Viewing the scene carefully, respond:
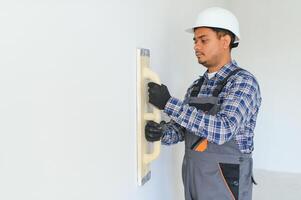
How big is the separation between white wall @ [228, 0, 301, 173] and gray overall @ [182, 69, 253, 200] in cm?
253

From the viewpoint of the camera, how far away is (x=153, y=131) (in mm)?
1606

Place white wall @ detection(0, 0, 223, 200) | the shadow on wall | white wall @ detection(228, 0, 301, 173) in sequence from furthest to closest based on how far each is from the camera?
1. white wall @ detection(228, 0, 301, 173)
2. the shadow on wall
3. white wall @ detection(0, 0, 223, 200)

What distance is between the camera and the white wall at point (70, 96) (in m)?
0.80

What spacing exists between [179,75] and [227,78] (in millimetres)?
668

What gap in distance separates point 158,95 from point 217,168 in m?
0.42

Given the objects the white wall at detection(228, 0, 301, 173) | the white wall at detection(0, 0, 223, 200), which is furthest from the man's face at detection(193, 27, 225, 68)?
the white wall at detection(228, 0, 301, 173)

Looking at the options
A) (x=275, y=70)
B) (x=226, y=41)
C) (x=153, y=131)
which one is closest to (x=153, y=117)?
(x=153, y=131)

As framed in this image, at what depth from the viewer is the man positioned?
148 centimetres

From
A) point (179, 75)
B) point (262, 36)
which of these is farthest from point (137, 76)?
point (262, 36)

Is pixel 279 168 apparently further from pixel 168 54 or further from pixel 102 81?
pixel 102 81

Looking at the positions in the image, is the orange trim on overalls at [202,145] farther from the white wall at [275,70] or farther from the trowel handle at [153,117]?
the white wall at [275,70]

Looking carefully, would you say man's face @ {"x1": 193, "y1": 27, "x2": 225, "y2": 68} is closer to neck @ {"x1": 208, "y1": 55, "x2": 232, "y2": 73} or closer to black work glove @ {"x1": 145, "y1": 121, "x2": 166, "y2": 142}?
neck @ {"x1": 208, "y1": 55, "x2": 232, "y2": 73}

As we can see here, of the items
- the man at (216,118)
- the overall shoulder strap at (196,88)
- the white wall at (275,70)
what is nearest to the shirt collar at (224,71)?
the man at (216,118)

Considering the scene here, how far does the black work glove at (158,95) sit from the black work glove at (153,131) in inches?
4.2
